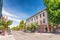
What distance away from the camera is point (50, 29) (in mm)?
61812

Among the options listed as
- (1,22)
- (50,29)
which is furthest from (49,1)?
(50,29)

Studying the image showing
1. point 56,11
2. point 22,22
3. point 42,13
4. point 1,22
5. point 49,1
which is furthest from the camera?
point 22,22

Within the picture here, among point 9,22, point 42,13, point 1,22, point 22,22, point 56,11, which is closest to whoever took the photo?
point 56,11

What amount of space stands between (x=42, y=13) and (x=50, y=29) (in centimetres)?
803

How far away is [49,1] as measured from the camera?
42.0 meters

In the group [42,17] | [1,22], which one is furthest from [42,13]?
[1,22]

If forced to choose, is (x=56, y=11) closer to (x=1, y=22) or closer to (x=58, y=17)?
(x=58, y=17)

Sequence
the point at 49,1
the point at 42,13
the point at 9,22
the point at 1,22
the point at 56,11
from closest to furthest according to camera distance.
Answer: the point at 56,11 < the point at 49,1 < the point at 1,22 < the point at 9,22 < the point at 42,13

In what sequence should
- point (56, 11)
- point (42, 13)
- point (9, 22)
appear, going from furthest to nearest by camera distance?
point (42, 13), point (9, 22), point (56, 11)

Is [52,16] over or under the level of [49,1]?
under

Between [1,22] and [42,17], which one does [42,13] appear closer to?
[42,17]

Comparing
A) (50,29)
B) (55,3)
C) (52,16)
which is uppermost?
(55,3)

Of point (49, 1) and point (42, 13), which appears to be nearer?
point (49, 1)

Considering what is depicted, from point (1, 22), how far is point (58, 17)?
1958 cm
